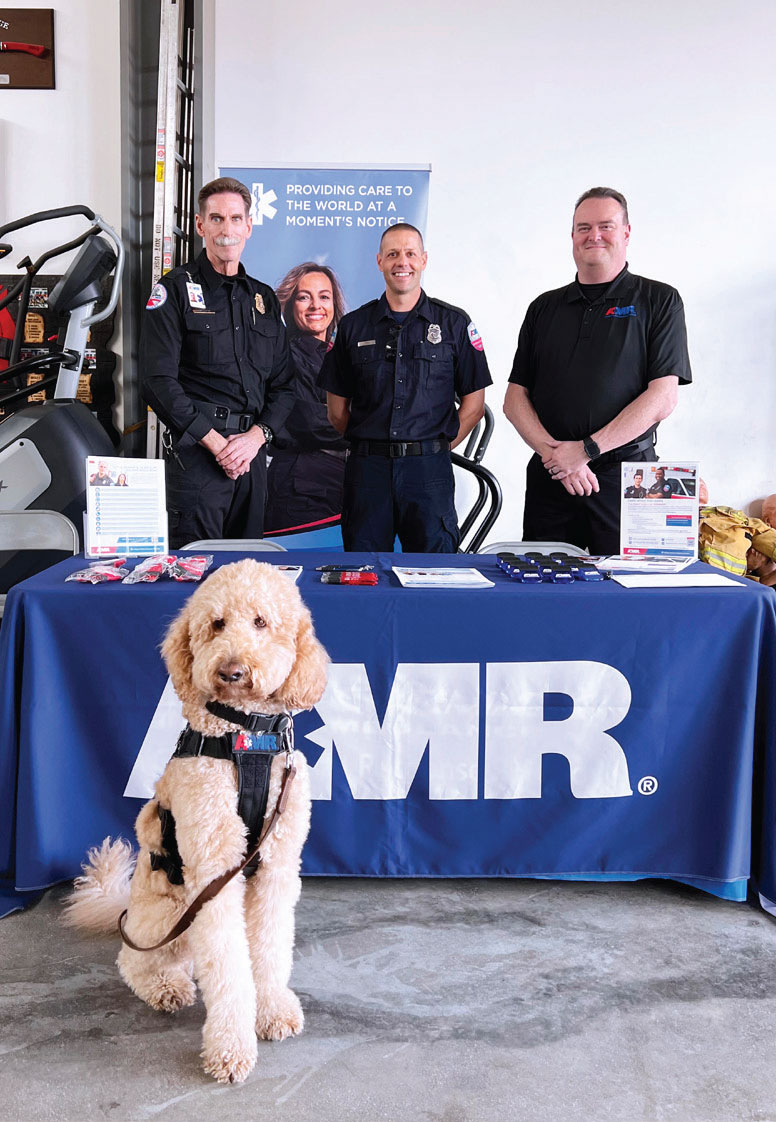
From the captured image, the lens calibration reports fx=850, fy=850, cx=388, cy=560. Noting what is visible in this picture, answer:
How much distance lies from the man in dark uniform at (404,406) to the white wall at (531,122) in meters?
1.62

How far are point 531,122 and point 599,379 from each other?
2381 millimetres

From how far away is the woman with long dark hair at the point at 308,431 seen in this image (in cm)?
419

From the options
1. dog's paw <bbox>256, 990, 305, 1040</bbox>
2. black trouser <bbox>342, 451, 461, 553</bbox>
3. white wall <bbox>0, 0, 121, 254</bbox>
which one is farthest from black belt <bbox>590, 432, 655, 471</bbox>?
white wall <bbox>0, 0, 121, 254</bbox>

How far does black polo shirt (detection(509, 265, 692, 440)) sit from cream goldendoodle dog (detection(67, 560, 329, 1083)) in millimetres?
1730

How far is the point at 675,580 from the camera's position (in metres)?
2.00

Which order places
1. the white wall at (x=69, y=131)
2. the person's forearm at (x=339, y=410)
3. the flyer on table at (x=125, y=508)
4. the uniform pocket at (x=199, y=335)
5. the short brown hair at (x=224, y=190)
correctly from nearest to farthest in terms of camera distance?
the flyer on table at (x=125, y=508) → the short brown hair at (x=224, y=190) → the uniform pocket at (x=199, y=335) → the person's forearm at (x=339, y=410) → the white wall at (x=69, y=131)

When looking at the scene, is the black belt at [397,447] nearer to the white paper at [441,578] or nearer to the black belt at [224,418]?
the black belt at [224,418]

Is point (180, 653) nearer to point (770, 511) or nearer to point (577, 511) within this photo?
point (577, 511)

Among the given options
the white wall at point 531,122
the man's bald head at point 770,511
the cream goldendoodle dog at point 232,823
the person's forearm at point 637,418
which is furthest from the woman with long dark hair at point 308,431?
the cream goldendoodle dog at point 232,823

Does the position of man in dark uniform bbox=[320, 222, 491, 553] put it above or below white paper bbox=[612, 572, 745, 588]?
above

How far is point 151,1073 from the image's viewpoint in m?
1.36

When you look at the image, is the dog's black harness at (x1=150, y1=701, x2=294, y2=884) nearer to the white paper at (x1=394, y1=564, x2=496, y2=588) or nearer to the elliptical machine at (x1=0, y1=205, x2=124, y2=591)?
the white paper at (x1=394, y1=564, x2=496, y2=588)

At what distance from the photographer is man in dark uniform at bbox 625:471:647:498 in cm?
220

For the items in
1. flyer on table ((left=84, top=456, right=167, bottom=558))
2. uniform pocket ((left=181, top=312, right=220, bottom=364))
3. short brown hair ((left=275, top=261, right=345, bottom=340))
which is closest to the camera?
flyer on table ((left=84, top=456, right=167, bottom=558))
